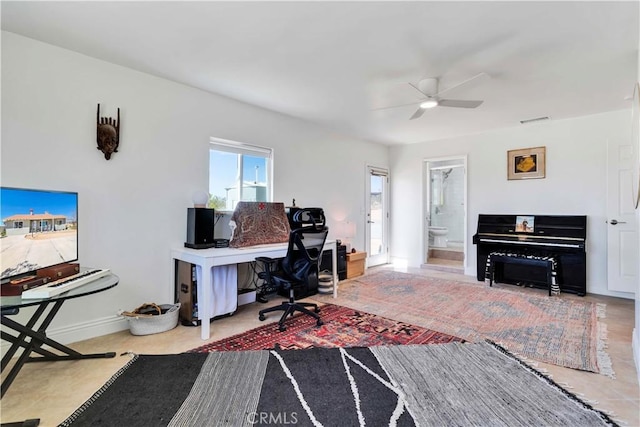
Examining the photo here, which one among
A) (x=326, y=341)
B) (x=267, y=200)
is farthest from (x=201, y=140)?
(x=326, y=341)

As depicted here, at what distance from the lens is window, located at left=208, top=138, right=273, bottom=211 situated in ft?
12.0

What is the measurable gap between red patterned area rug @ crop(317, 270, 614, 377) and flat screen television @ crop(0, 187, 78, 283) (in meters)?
2.67

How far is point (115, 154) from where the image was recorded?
2.85 meters

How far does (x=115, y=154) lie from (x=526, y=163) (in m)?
5.51

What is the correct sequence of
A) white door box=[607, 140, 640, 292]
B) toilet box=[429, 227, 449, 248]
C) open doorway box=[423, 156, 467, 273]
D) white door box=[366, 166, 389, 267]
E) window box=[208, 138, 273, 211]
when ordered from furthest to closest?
1. toilet box=[429, 227, 449, 248]
2. open doorway box=[423, 156, 467, 273]
3. white door box=[366, 166, 389, 267]
4. white door box=[607, 140, 640, 292]
5. window box=[208, 138, 273, 211]

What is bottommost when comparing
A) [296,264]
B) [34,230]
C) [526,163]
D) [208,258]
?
[296,264]

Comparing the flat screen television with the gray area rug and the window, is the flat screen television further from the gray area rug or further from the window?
the window

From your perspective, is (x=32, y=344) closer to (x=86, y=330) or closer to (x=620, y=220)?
(x=86, y=330)

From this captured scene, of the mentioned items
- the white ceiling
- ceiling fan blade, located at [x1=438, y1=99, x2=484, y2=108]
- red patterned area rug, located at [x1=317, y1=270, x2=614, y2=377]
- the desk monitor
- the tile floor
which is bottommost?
the tile floor

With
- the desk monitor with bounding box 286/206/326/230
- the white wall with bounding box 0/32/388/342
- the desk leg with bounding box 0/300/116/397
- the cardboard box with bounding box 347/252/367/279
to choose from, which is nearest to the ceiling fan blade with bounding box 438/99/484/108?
the desk monitor with bounding box 286/206/326/230

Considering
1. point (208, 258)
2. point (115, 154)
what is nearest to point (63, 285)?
point (208, 258)

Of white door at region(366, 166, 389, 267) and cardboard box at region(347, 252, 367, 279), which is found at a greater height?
white door at region(366, 166, 389, 267)

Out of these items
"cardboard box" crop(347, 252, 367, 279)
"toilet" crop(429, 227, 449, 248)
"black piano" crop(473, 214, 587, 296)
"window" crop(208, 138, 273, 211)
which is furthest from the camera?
"toilet" crop(429, 227, 449, 248)

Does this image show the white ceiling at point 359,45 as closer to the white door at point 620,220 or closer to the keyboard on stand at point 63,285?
the white door at point 620,220
